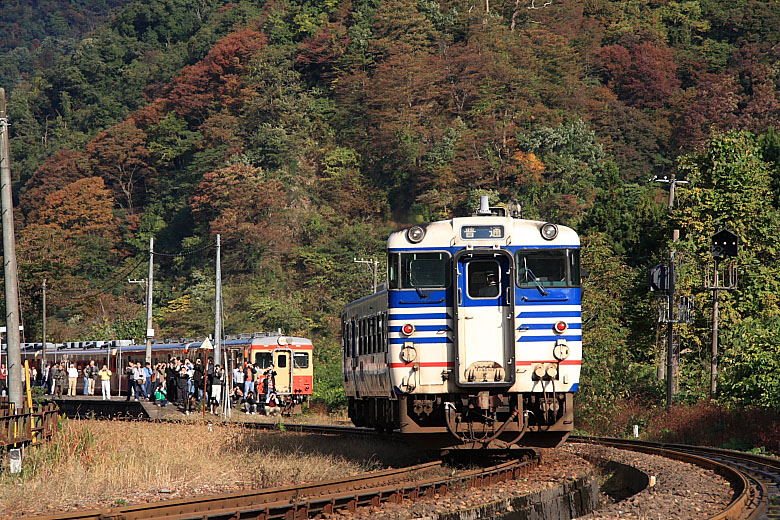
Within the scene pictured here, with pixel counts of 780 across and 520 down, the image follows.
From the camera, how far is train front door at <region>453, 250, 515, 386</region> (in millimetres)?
17625

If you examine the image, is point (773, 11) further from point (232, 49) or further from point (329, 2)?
point (232, 49)

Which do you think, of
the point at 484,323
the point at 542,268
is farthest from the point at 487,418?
the point at 542,268

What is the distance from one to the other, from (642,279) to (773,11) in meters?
68.0

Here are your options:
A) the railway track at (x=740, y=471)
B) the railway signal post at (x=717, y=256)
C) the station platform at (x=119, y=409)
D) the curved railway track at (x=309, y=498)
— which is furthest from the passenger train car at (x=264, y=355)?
the curved railway track at (x=309, y=498)

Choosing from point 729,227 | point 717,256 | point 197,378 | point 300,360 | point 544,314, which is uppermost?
point 729,227

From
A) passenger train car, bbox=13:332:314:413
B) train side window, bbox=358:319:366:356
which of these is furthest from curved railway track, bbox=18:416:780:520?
passenger train car, bbox=13:332:314:413

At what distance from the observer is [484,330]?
698 inches

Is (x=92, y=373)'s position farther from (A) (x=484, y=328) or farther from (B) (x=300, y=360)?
(A) (x=484, y=328)

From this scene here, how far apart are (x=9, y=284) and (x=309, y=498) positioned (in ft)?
33.3

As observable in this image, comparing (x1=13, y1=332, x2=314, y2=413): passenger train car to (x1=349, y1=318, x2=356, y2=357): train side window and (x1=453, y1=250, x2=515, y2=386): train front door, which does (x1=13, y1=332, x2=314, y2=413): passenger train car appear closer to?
(x1=349, y1=318, x2=356, y2=357): train side window

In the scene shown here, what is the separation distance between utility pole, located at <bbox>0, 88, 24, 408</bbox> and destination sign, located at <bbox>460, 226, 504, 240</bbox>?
8.58 meters

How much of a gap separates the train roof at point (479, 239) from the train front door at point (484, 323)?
0.70ft

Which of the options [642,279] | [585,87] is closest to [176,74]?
[585,87]

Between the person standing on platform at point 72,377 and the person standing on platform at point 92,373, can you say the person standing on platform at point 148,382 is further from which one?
the person standing on platform at point 92,373
